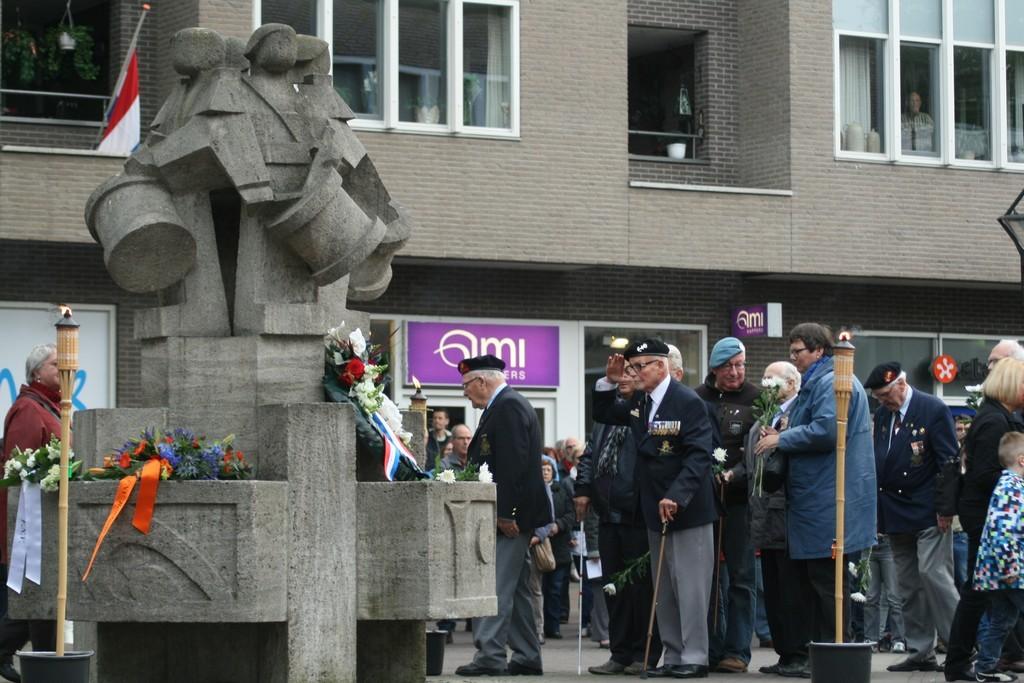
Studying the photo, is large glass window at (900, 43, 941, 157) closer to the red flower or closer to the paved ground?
the paved ground

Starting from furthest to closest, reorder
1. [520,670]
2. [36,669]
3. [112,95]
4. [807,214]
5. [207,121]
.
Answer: [807,214]
[112,95]
[520,670]
[207,121]
[36,669]

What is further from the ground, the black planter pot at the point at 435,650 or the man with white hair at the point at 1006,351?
the man with white hair at the point at 1006,351

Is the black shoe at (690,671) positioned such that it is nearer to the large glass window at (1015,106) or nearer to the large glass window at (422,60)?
the large glass window at (422,60)

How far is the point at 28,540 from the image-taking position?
10969 millimetres

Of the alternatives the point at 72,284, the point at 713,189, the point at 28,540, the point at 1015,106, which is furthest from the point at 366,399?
the point at 1015,106

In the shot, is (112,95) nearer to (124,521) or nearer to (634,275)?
(634,275)

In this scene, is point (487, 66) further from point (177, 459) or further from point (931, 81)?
point (177, 459)

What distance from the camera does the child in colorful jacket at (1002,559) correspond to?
12.5m

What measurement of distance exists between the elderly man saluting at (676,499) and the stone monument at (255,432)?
7.74ft

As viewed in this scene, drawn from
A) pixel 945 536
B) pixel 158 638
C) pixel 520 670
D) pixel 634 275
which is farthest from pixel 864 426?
pixel 634 275

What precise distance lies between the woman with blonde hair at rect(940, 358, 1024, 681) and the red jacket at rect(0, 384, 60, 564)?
5669 millimetres

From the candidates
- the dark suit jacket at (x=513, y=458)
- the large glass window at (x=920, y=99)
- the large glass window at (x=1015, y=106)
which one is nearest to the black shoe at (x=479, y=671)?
the dark suit jacket at (x=513, y=458)

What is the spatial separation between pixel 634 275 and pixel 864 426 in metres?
15.1

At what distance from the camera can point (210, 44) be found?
37.1ft
